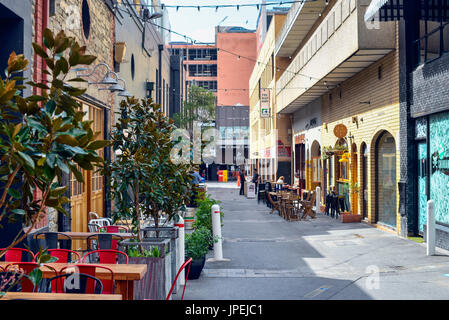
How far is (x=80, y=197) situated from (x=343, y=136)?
10410 mm

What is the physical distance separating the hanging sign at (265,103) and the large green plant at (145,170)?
2682 cm

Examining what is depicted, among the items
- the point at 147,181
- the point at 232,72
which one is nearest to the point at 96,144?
the point at 147,181

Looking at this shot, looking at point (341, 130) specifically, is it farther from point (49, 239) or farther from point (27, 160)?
point (27, 160)

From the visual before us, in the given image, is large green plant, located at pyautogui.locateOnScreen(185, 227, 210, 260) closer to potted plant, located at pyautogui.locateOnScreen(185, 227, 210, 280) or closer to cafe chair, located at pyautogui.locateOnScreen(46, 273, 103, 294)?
potted plant, located at pyautogui.locateOnScreen(185, 227, 210, 280)

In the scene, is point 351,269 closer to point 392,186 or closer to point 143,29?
point 392,186

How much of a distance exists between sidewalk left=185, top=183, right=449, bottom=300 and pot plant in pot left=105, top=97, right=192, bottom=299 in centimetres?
110

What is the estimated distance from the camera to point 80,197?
37.5ft

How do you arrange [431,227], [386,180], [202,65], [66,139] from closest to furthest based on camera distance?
[66,139]
[431,227]
[386,180]
[202,65]

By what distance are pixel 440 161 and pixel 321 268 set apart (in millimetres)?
4170

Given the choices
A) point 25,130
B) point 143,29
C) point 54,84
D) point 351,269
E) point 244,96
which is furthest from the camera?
point 244,96

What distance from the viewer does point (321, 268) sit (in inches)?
372

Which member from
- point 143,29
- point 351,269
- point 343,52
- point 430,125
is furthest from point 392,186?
point 143,29

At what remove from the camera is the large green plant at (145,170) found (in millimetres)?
7145

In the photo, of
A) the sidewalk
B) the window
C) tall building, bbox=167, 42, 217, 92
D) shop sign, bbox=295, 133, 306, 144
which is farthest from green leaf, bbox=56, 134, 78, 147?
tall building, bbox=167, 42, 217, 92
